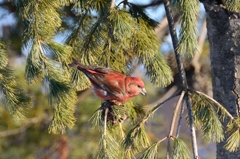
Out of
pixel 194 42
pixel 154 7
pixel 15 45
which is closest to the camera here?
pixel 194 42

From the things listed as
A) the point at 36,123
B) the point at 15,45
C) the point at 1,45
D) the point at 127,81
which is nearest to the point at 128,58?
the point at 127,81

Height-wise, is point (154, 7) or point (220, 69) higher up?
point (154, 7)

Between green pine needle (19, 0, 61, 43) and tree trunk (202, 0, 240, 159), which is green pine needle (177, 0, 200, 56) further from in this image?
green pine needle (19, 0, 61, 43)

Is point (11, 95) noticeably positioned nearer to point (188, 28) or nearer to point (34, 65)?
point (34, 65)

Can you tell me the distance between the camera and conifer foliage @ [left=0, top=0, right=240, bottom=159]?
1538mm

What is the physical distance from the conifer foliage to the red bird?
0.03 m

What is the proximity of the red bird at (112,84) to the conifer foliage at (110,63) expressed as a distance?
0.11ft

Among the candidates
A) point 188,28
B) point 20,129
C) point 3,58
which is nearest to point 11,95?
point 3,58

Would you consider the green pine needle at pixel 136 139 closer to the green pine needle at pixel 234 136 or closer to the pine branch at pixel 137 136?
the pine branch at pixel 137 136

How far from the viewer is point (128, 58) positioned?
1867 mm

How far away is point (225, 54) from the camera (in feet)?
6.07

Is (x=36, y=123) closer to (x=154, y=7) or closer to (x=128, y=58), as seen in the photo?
(x=154, y=7)

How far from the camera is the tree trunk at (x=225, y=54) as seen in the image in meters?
1.82

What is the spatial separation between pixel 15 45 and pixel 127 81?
1.13 metres
